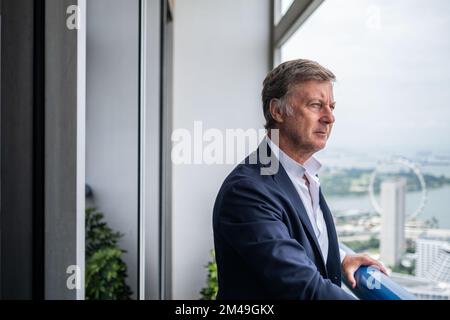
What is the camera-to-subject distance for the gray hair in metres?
0.61

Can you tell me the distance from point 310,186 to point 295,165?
0.05 m

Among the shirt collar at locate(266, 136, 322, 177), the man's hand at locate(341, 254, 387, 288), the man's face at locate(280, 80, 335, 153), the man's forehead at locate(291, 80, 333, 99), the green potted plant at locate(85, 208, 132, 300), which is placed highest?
the man's forehead at locate(291, 80, 333, 99)

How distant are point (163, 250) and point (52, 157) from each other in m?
0.81

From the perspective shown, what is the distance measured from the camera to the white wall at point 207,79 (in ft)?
3.16

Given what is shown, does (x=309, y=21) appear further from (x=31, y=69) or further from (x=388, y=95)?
(x=31, y=69)

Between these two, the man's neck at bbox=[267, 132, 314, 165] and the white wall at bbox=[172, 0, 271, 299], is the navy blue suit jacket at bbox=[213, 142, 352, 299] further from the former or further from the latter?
the white wall at bbox=[172, 0, 271, 299]

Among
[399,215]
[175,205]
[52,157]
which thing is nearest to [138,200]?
[175,205]

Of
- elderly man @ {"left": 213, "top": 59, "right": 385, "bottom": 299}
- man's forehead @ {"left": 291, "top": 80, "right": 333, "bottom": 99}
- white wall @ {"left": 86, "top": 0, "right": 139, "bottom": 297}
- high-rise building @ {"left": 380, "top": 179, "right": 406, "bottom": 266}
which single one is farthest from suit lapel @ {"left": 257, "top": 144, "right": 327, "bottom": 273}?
white wall @ {"left": 86, "top": 0, "right": 139, "bottom": 297}

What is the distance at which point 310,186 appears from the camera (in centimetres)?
66

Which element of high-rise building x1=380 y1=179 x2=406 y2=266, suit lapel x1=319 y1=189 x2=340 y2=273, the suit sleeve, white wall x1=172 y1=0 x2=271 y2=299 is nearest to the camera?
the suit sleeve

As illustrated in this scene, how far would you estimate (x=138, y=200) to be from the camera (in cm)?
126

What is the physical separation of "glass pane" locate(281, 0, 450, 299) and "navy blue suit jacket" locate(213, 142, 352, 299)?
0.45ft

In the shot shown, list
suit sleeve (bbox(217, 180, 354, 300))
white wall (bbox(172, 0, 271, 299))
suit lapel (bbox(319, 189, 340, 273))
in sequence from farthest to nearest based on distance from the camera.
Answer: white wall (bbox(172, 0, 271, 299)) → suit lapel (bbox(319, 189, 340, 273)) → suit sleeve (bbox(217, 180, 354, 300))

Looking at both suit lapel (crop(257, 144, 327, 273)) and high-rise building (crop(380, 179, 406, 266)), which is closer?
suit lapel (crop(257, 144, 327, 273))
